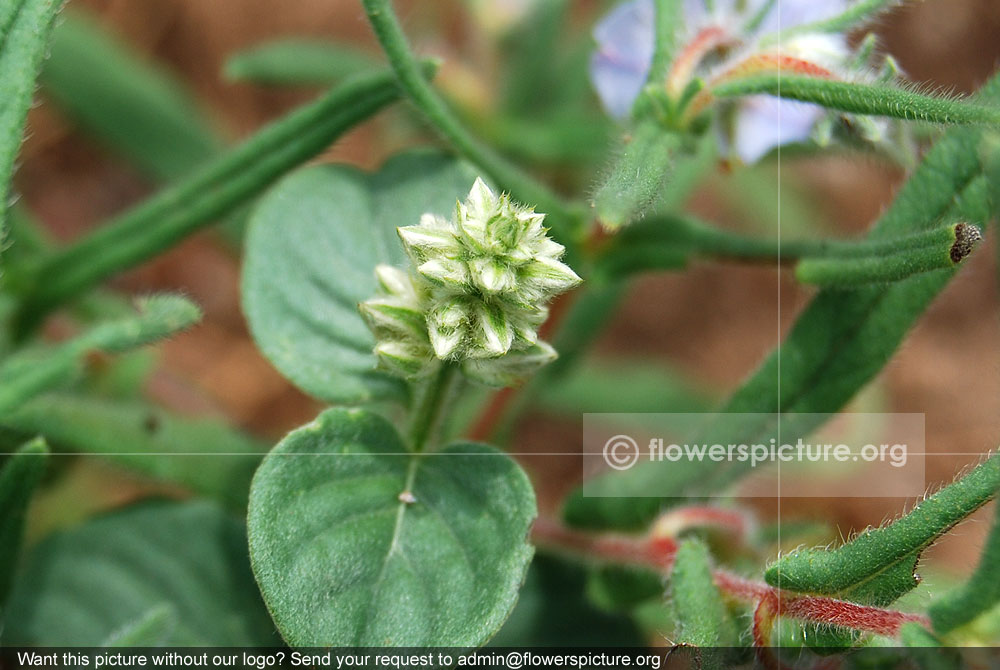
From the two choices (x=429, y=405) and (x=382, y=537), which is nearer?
(x=382, y=537)

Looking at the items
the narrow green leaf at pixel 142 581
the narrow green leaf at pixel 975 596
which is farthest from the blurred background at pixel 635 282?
the narrow green leaf at pixel 975 596

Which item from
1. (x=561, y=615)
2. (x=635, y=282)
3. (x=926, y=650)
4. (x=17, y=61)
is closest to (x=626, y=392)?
(x=635, y=282)

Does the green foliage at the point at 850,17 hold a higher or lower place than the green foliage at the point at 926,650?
higher

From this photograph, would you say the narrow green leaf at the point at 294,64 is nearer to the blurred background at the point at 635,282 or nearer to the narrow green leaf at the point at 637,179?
the blurred background at the point at 635,282

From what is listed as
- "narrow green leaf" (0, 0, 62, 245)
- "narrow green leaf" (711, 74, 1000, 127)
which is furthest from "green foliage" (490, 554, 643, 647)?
"narrow green leaf" (0, 0, 62, 245)

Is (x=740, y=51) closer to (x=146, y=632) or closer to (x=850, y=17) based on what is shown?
(x=850, y=17)

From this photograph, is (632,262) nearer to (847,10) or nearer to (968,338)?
(847,10)

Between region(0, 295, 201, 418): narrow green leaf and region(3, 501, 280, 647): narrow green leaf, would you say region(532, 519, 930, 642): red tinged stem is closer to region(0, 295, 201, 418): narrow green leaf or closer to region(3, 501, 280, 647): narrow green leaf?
region(3, 501, 280, 647): narrow green leaf
